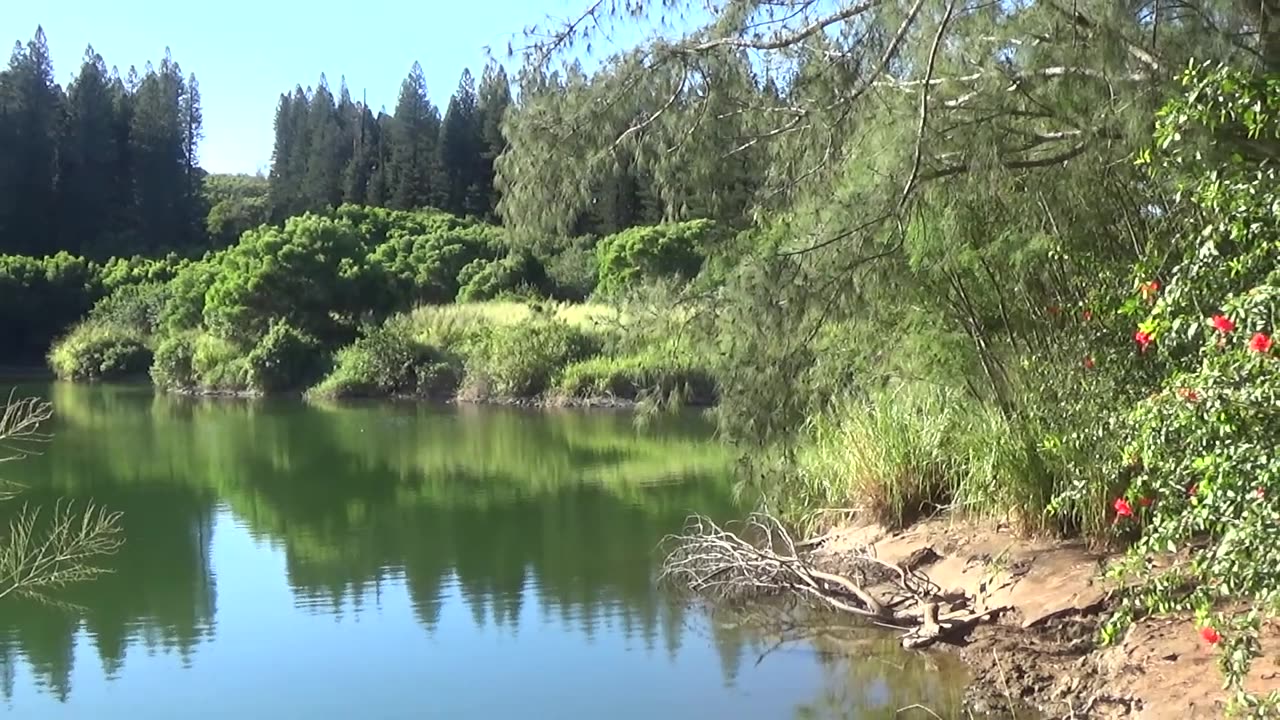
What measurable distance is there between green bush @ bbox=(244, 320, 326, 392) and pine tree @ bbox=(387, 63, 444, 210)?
2033 centimetres

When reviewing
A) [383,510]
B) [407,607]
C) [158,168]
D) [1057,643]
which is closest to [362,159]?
[158,168]

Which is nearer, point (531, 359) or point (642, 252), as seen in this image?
point (531, 359)

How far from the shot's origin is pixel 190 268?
3073 cm

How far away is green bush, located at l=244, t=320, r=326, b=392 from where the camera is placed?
25609 mm

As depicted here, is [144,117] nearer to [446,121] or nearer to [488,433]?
[446,121]

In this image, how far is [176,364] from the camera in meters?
27.7

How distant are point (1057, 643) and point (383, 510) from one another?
7.48 meters

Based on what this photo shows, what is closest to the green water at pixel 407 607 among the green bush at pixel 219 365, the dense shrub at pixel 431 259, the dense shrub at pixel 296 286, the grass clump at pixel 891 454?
the grass clump at pixel 891 454

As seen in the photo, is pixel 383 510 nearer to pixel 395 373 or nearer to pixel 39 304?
pixel 395 373

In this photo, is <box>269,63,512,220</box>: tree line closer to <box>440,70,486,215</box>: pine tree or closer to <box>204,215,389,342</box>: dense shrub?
<box>440,70,486,215</box>: pine tree

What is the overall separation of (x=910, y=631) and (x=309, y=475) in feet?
30.8

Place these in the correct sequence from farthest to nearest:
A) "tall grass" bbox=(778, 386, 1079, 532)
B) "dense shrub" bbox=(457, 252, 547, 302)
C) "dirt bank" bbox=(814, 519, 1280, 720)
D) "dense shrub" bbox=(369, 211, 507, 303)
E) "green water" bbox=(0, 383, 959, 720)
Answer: "dense shrub" bbox=(369, 211, 507, 303), "dense shrub" bbox=(457, 252, 547, 302), "tall grass" bbox=(778, 386, 1079, 532), "green water" bbox=(0, 383, 959, 720), "dirt bank" bbox=(814, 519, 1280, 720)

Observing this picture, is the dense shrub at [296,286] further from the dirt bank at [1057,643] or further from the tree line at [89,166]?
the dirt bank at [1057,643]

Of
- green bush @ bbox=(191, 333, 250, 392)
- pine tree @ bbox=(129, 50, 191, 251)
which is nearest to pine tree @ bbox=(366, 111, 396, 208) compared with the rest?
pine tree @ bbox=(129, 50, 191, 251)
